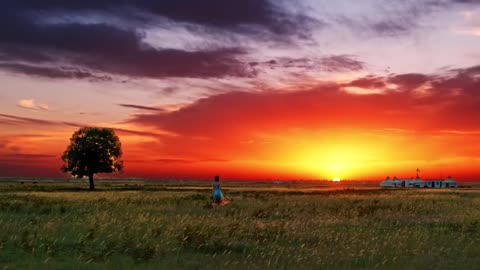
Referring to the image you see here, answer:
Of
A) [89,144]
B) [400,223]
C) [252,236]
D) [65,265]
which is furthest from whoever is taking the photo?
[89,144]

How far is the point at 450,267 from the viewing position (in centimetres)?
1433

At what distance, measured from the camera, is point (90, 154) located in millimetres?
91625

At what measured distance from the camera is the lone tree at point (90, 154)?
9156cm

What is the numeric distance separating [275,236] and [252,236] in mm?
845

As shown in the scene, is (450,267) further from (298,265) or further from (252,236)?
(252,236)

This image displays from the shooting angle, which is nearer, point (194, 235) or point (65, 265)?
point (65, 265)

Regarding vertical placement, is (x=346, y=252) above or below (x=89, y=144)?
below

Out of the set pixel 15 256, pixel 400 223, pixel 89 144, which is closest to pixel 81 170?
pixel 89 144

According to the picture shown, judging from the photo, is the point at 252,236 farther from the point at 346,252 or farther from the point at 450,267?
the point at 450,267

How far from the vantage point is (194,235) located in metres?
17.3

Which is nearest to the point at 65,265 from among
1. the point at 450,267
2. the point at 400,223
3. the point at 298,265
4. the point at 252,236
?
the point at 298,265

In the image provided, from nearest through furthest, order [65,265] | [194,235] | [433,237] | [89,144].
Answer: [65,265]
[194,235]
[433,237]
[89,144]

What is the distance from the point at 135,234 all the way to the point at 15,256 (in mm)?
4952

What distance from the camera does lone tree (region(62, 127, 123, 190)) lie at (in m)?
91.6
